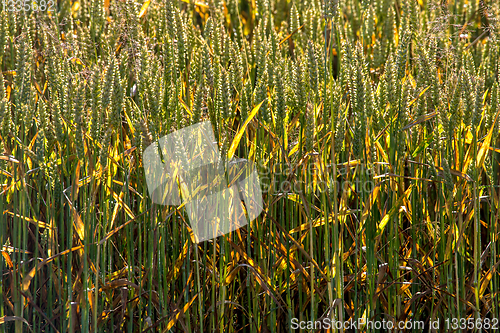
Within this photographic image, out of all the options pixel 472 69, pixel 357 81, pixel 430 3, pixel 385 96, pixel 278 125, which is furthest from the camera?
pixel 430 3

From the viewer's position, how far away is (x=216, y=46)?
134 cm

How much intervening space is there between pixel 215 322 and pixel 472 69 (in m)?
1.02

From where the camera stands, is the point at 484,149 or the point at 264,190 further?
the point at 264,190

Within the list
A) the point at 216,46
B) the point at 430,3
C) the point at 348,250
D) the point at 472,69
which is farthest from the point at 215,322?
the point at 430,3

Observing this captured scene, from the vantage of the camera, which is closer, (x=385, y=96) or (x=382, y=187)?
(x=385, y=96)

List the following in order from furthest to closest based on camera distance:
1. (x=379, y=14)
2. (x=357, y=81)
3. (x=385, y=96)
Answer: (x=379, y=14) → (x=385, y=96) → (x=357, y=81)

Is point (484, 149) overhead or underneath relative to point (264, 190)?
overhead

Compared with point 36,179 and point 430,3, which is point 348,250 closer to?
point 36,179

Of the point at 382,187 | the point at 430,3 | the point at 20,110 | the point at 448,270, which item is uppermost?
the point at 430,3

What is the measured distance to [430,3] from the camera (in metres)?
1.65

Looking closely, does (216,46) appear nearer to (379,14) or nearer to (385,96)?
(385,96)

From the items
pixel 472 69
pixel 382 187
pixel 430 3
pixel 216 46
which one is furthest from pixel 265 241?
pixel 430 3

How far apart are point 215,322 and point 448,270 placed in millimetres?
587

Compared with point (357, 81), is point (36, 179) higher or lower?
lower
